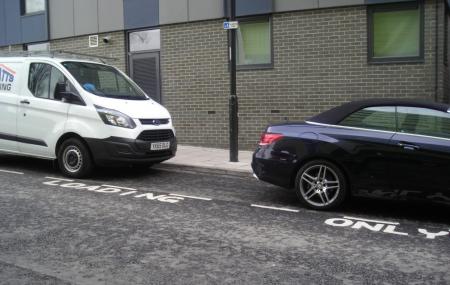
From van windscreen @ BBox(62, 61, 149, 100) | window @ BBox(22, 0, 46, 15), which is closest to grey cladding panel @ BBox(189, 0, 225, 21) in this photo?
van windscreen @ BBox(62, 61, 149, 100)

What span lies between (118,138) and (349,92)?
5316 millimetres

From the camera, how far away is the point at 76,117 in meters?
8.80

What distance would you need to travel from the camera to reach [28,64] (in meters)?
9.45

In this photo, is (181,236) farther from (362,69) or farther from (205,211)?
(362,69)

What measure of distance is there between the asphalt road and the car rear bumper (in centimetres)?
36

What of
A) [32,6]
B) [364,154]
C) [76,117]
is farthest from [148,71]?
[364,154]

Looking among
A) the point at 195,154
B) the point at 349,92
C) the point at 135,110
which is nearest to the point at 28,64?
the point at 135,110

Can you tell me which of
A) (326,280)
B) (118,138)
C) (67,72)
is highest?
(67,72)

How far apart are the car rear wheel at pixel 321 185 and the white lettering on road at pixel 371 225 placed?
0.37 meters

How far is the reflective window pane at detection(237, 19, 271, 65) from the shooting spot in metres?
12.5

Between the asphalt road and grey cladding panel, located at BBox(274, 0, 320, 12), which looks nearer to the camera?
the asphalt road

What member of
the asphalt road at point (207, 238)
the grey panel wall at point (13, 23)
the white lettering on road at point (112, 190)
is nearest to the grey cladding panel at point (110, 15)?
the grey panel wall at point (13, 23)

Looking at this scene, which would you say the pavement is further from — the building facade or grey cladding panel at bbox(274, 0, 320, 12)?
grey cladding panel at bbox(274, 0, 320, 12)

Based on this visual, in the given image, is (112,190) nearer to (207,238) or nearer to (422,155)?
(207,238)
